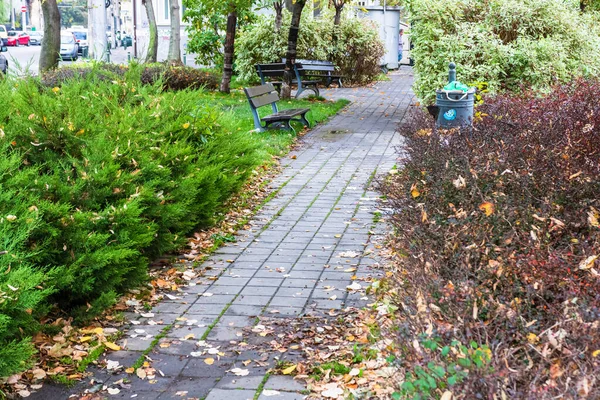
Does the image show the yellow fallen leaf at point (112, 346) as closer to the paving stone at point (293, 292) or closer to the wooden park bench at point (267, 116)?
the paving stone at point (293, 292)

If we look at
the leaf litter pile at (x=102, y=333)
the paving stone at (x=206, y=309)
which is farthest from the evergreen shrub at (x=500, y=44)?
the paving stone at (x=206, y=309)

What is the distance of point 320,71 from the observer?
2430 centimetres

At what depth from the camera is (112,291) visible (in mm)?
5160

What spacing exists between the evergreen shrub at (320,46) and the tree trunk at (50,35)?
5627 millimetres

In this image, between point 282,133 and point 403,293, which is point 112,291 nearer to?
point 403,293

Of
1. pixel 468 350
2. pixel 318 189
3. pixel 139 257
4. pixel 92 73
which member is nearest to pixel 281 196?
pixel 318 189

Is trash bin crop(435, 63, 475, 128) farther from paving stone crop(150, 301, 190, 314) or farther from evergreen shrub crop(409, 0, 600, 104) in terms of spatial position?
paving stone crop(150, 301, 190, 314)

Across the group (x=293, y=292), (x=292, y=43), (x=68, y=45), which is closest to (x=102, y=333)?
(x=293, y=292)

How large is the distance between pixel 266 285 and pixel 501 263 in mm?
2683

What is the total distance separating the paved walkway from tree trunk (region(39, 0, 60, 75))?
459 inches

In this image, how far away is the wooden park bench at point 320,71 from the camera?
21744mm

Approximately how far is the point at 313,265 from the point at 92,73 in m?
3.39

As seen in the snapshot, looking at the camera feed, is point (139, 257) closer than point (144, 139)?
Yes

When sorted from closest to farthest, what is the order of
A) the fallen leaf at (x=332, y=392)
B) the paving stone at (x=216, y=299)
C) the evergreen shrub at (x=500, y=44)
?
the fallen leaf at (x=332, y=392) → the paving stone at (x=216, y=299) → the evergreen shrub at (x=500, y=44)
